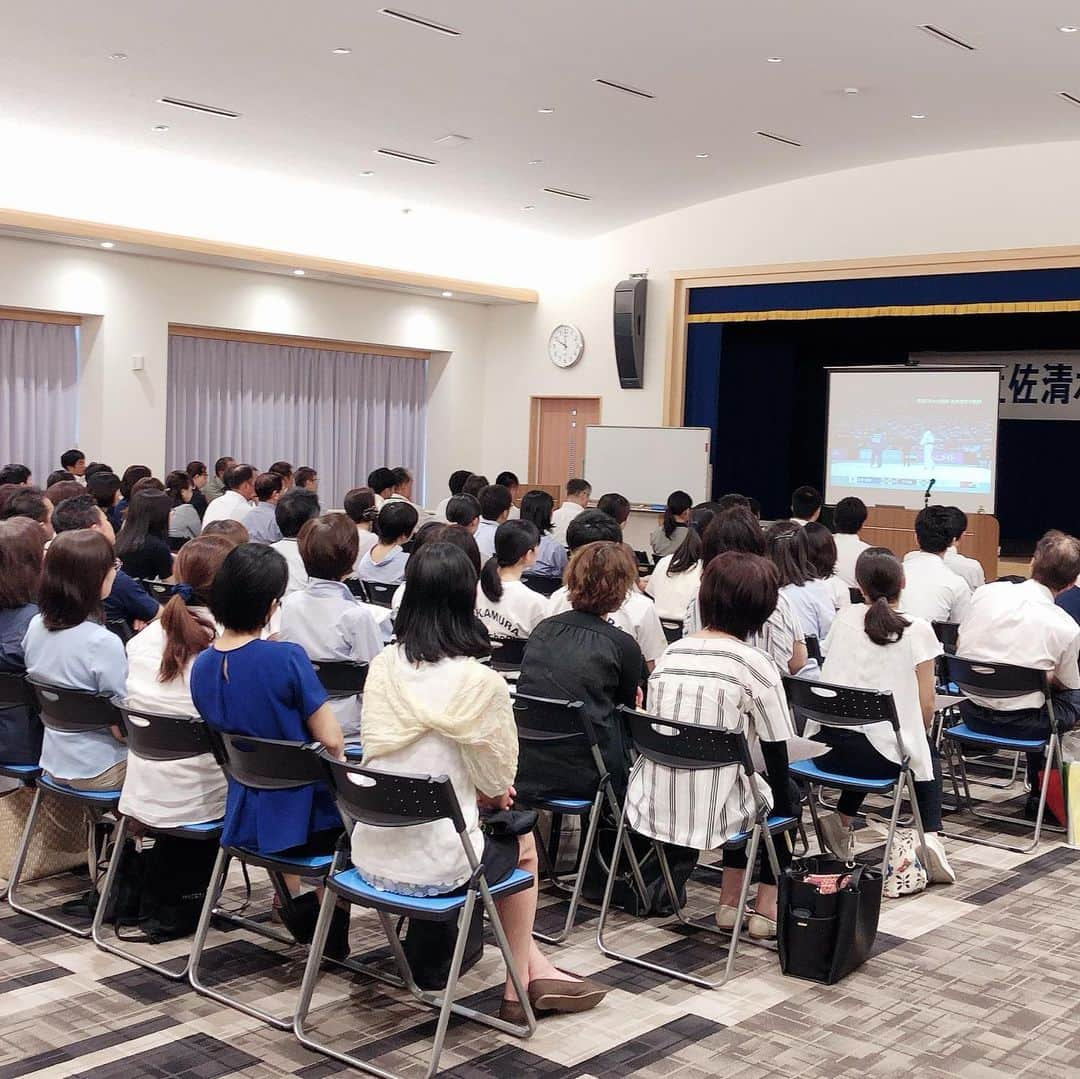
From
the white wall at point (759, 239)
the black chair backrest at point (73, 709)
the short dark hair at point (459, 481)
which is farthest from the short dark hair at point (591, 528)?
the white wall at point (759, 239)

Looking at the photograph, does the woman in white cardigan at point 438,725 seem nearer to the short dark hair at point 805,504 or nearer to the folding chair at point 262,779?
the folding chair at point 262,779

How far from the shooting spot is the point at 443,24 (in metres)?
8.03

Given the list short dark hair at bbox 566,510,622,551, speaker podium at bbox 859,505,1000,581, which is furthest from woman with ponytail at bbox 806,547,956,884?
speaker podium at bbox 859,505,1000,581

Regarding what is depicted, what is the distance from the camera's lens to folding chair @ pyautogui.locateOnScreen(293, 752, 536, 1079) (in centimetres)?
314

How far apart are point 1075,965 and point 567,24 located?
607 cm

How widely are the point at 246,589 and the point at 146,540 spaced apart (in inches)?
120

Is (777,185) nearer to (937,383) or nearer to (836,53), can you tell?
(937,383)

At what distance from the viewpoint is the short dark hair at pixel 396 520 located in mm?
6582

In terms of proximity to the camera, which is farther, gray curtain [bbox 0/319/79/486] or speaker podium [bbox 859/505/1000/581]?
gray curtain [bbox 0/319/79/486]

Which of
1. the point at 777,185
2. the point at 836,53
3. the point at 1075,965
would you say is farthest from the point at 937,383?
the point at 1075,965

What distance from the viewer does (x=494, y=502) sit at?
7.88 metres

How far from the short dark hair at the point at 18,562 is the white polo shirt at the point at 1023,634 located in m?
3.73

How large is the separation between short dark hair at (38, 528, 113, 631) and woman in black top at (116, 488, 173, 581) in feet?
7.10

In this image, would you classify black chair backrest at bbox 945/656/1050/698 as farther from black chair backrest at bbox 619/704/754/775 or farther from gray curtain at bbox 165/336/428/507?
gray curtain at bbox 165/336/428/507
